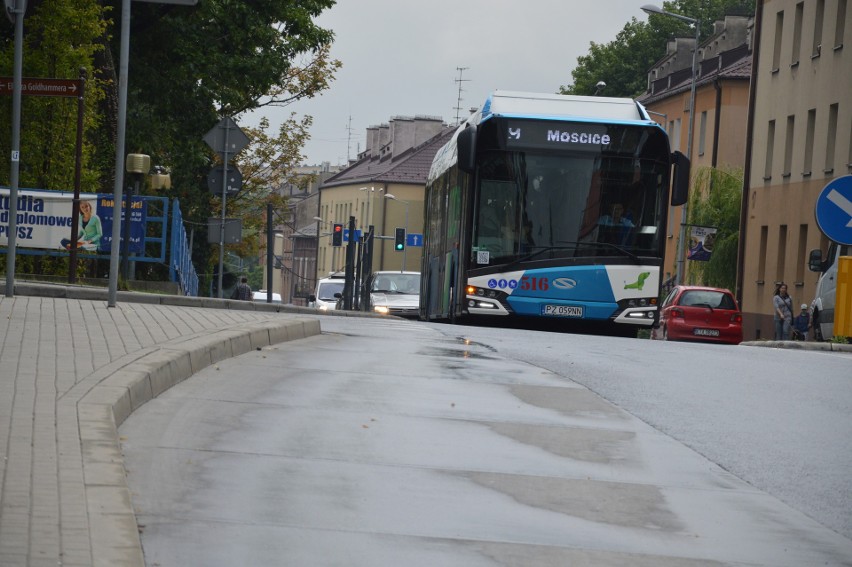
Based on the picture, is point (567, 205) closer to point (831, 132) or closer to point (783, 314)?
point (783, 314)

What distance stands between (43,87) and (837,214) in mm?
10539

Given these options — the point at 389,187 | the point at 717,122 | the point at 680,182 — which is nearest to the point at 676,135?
the point at 717,122

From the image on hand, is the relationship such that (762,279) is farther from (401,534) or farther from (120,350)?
(401,534)

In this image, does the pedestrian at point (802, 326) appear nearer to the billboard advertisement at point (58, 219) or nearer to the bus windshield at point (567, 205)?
the bus windshield at point (567, 205)

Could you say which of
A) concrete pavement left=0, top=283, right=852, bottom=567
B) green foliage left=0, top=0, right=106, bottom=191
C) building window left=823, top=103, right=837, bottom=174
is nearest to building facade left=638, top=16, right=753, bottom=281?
building window left=823, top=103, right=837, bottom=174

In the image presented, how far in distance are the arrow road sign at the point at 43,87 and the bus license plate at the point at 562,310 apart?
8.31 metres

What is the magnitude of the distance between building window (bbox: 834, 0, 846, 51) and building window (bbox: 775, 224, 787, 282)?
7.21m

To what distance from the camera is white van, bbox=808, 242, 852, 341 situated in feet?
111

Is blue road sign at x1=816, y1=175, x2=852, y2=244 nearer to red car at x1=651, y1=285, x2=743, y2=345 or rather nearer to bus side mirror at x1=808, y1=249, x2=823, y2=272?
bus side mirror at x1=808, y1=249, x2=823, y2=272

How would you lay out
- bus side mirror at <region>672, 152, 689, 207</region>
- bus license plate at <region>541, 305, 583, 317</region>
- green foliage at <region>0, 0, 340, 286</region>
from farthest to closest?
green foliage at <region>0, 0, 340, 286</region>
bus license plate at <region>541, 305, 583, 317</region>
bus side mirror at <region>672, 152, 689, 207</region>

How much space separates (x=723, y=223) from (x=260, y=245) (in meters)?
17.5

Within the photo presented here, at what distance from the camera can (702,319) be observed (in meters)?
35.4

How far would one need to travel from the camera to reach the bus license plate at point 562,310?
2300 centimetres

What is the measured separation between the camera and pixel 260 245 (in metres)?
53.5
